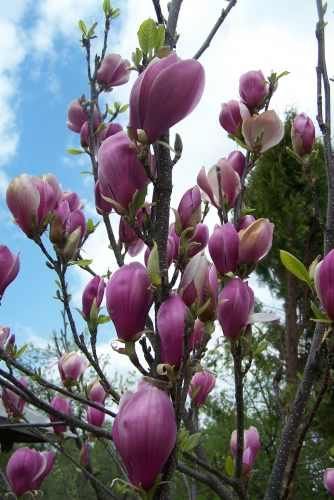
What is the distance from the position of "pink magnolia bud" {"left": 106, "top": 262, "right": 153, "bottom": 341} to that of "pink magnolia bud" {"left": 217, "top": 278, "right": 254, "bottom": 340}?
112 mm

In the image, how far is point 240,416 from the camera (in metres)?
0.81

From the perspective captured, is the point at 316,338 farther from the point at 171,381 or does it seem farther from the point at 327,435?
the point at 327,435

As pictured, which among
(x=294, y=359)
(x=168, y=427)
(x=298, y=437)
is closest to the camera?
(x=168, y=427)

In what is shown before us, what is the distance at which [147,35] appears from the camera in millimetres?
759

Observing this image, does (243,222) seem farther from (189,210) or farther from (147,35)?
(147,35)

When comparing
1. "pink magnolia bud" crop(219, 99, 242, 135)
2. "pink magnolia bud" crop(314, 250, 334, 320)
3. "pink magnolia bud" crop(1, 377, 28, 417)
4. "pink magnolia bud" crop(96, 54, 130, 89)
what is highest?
"pink magnolia bud" crop(96, 54, 130, 89)

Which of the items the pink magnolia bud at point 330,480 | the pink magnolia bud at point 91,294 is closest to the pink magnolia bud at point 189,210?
the pink magnolia bud at point 91,294

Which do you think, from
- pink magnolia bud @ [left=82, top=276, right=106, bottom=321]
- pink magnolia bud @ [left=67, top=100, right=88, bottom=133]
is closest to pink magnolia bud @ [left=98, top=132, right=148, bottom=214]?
pink magnolia bud @ [left=82, top=276, right=106, bottom=321]

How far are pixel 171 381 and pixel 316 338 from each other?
0.46 m

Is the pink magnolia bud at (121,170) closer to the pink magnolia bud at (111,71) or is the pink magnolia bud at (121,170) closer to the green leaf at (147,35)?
the green leaf at (147,35)

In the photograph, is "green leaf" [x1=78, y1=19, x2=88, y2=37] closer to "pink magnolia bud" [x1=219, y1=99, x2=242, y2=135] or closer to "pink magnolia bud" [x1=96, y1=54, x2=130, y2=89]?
"pink magnolia bud" [x1=96, y1=54, x2=130, y2=89]

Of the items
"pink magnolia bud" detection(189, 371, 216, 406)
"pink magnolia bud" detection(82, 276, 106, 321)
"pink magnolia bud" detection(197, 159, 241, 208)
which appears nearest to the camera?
"pink magnolia bud" detection(197, 159, 241, 208)

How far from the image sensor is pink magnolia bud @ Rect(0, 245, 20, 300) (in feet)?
2.98

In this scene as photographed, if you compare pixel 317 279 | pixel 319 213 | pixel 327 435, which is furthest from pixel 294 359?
pixel 317 279
